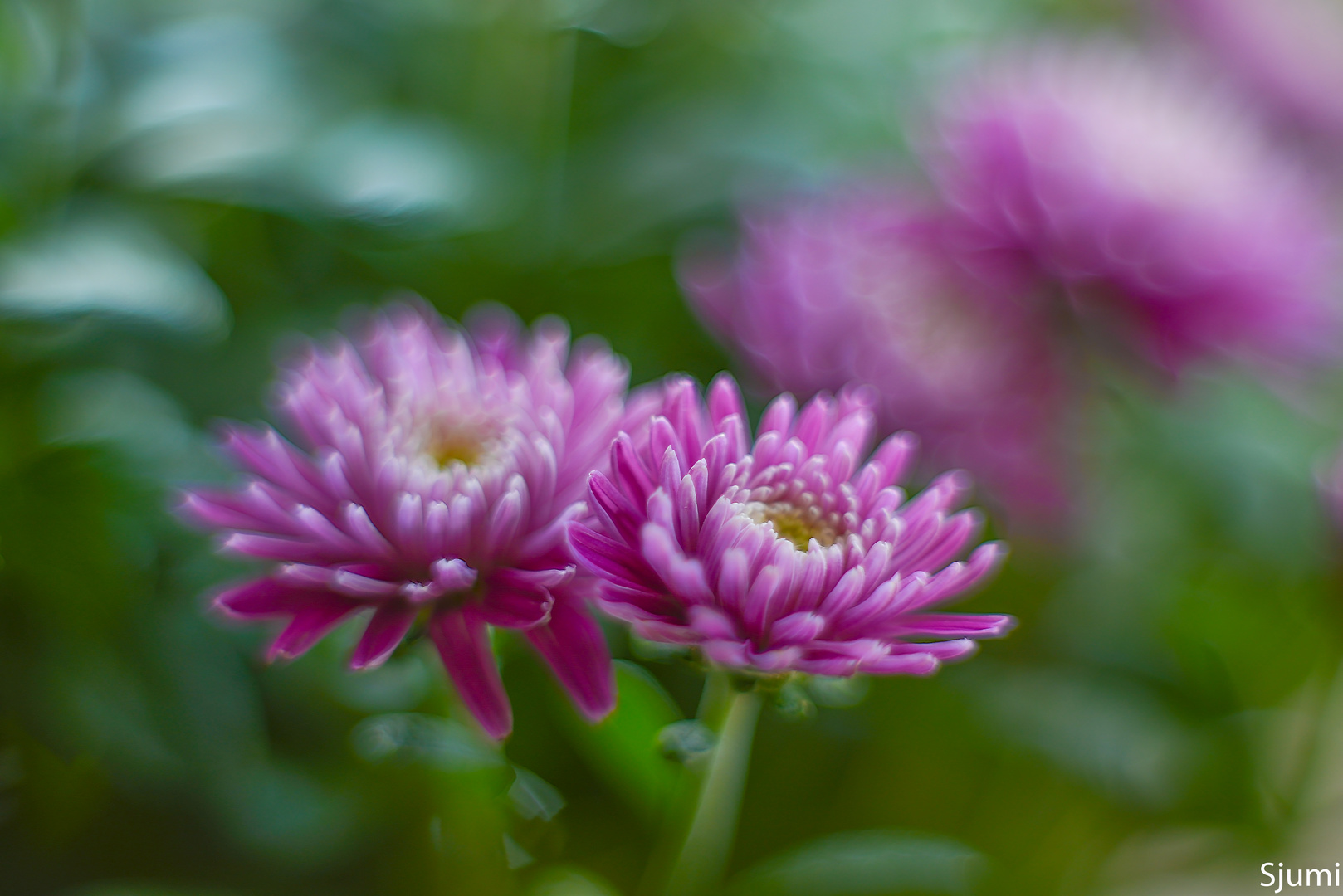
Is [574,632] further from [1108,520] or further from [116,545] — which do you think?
[1108,520]

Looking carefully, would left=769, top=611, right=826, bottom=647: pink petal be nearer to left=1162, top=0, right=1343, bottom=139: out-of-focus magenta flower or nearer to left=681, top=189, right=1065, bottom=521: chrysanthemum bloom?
left=681, top=189, right=1065, bottom=521: chrysanthemum bloom

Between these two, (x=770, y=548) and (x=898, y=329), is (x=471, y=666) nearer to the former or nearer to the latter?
(x=770, y=548)

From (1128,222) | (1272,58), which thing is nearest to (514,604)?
(1128,222)

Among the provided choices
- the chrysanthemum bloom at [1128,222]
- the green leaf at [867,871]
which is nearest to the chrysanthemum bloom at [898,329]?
the chrysanthemum bloom at [1128,222]

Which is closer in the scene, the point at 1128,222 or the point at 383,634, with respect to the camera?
the point at 383,634

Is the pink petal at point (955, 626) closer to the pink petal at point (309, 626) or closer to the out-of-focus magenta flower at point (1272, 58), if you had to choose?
the pink petal at point (309, 626)
